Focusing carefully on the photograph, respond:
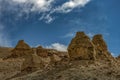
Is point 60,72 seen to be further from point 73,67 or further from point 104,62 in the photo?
point 104,62

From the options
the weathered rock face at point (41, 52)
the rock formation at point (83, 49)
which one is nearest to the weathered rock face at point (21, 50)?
the weathered rock face at point (41, 52)

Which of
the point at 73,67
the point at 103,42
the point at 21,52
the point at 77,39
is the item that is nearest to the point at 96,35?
the point at 103,42

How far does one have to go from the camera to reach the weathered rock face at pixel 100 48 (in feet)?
181

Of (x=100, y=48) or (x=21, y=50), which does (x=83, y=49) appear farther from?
(x=21, y=50)

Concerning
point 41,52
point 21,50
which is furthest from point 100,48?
point 41,52

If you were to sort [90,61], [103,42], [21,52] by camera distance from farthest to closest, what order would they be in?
[21,52] → [103,42] → [90,61]

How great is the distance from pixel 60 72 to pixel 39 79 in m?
2.60

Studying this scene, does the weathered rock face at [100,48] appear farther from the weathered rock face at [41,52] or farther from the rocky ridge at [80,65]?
the weathered rock face at [41,52]

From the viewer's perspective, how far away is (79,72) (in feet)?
154

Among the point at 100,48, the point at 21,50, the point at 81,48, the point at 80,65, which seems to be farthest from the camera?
the point at 21,50

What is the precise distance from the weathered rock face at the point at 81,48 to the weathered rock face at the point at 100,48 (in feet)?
8.41

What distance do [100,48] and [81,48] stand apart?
7.11 m

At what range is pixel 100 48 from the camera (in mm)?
58000

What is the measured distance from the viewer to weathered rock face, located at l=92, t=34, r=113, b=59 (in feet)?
181
